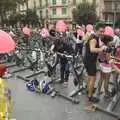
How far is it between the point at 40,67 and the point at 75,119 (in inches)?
241

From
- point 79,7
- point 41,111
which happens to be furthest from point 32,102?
point 79,7

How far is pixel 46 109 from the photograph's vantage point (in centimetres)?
861

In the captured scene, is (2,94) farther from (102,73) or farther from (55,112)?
(102,73)

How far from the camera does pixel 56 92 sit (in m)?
9.95

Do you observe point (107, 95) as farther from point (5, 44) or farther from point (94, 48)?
point (5, 44)

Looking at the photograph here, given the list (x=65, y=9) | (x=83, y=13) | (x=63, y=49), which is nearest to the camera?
(x=63, y=49)

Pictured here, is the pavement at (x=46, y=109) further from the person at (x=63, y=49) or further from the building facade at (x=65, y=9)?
the building facade at (x=65, y=9)

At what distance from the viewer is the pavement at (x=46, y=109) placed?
313 inches

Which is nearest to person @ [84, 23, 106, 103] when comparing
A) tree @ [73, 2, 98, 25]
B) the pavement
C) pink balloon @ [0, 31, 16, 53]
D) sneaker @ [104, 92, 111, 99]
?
the pavement

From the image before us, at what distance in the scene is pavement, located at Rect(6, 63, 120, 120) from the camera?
7.94 metres

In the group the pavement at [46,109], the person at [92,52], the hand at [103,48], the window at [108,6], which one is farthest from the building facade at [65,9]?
the hand at [103,48]

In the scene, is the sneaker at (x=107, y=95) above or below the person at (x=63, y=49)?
below

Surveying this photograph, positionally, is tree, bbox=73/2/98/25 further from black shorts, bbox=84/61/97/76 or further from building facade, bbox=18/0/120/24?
black shorts, bbox=84/61/97/76

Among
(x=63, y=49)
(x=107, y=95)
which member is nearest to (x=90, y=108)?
(x=107, y=95)
